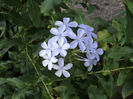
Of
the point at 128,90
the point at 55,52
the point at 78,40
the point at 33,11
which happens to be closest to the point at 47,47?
the point at 55,52

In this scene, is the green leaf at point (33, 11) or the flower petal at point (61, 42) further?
the flower petal at point (61, 42)

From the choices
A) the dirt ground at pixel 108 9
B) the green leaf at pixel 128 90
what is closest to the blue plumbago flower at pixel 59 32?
the green leaf at pixel 128 90

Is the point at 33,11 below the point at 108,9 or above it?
above

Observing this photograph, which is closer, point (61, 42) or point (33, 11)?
point (33, 11)

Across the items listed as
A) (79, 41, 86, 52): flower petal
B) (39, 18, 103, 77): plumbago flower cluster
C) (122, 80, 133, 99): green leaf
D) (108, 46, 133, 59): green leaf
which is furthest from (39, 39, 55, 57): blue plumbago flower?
(122, 80, 133, 99): green leaf

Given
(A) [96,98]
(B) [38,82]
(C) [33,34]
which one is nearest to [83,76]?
(A) [96,98]

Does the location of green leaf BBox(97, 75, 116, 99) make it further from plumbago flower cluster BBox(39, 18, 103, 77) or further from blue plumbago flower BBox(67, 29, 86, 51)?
blue plumbago flower BBox(67, 29, 86, 51)

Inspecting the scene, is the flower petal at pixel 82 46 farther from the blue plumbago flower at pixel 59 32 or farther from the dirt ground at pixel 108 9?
the dirt ground at pixel 108 9

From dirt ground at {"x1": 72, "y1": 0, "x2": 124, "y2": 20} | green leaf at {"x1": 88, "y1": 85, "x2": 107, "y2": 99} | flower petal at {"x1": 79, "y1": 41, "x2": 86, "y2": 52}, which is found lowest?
green leaf at {"x1": 88, "y1": 85, "x2": 107, "y2": 99}

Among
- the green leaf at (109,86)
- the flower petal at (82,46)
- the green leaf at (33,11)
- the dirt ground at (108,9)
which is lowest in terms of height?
the green leaf at (109,86)

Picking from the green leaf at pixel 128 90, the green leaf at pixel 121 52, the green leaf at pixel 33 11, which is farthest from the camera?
the green leaf at pixel 128 90

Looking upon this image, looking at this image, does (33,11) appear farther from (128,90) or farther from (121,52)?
(128,90)

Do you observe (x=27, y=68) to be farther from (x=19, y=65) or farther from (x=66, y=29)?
(x=66, y=29)
